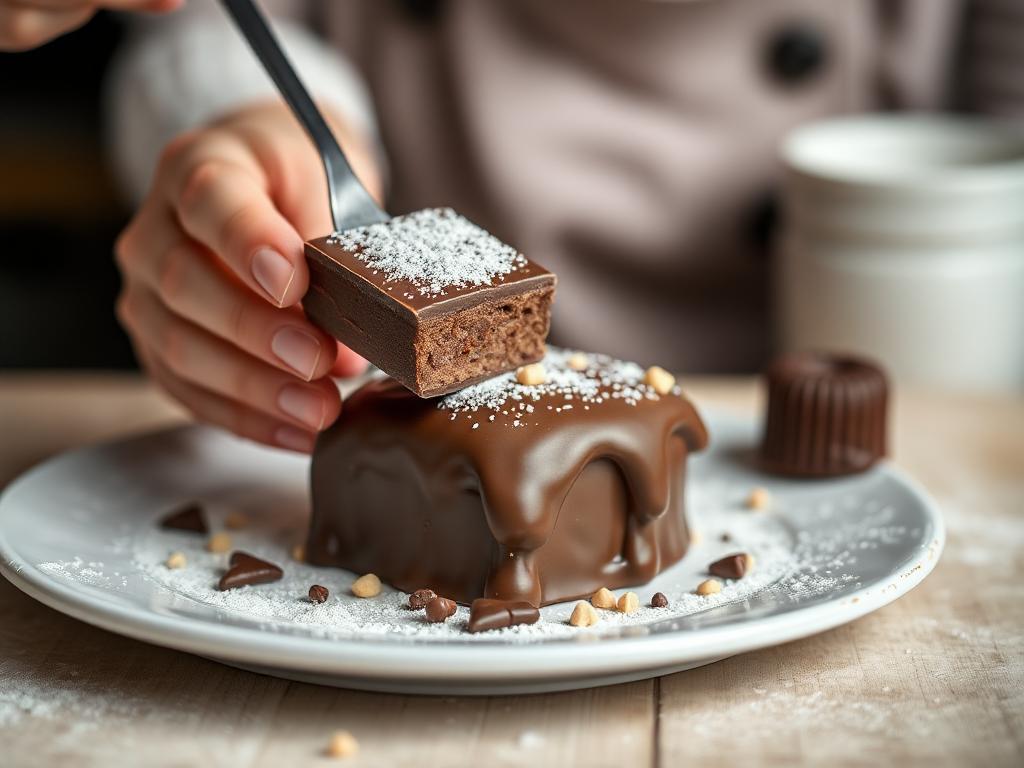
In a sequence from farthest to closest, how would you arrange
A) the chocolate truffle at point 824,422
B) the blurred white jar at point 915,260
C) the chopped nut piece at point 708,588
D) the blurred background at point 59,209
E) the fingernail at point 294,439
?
the blurred background at point 59,209 → the blurred white jar at point 915,260 → the chocolate truffle at point 824,422 → the fingernail at point 294,439 → the chopped nut piece at point 708,588

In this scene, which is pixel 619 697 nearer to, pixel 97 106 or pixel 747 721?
pixel 747 721

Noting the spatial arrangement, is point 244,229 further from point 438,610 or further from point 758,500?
point 758,500

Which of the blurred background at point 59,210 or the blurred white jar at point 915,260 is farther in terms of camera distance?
the blurred background at point 59,210

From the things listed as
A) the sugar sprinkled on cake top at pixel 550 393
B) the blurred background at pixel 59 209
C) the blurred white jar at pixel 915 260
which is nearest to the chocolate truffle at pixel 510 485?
the sugar sprinkled on cake top at pixel 550 393

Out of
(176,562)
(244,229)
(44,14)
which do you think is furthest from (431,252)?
(44,14)

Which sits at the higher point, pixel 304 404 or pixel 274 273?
pixel 274 273

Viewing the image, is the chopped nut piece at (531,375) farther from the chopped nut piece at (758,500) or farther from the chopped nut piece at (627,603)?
the chopped nut piece at (758,500)
